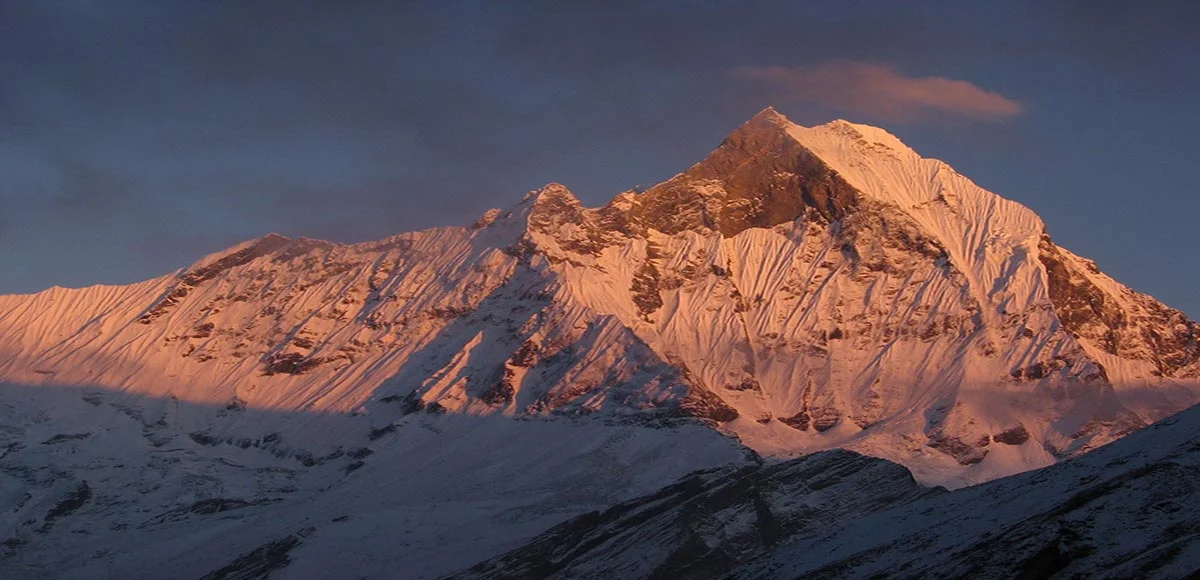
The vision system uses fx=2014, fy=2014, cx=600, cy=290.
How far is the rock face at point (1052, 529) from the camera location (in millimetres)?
103500

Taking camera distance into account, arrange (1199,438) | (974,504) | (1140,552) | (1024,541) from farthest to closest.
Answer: (974,504) → (1199,438) → (1024,541) → (1140,552)

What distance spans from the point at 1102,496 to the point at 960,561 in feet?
30.2

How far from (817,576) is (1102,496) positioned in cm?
1744

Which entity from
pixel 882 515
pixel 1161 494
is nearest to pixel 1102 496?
pixel 1161 494

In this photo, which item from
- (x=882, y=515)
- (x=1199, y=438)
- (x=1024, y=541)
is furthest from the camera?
(x=882, y=515)

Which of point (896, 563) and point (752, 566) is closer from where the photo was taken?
point (896, 563)

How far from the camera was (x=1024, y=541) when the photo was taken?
364 feet

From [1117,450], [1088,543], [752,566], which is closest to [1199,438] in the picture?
[1117,450]

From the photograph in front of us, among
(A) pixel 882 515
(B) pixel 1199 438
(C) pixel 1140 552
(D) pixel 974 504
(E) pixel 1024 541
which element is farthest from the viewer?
(A) pixel 882 515

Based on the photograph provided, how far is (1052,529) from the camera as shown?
362 ft

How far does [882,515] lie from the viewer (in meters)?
136

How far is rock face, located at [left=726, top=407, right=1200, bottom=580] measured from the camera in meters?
104

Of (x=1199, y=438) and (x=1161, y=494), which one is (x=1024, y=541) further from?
(x=1199, y=438)

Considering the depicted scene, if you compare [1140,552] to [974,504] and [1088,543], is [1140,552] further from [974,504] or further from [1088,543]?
[974,504]
